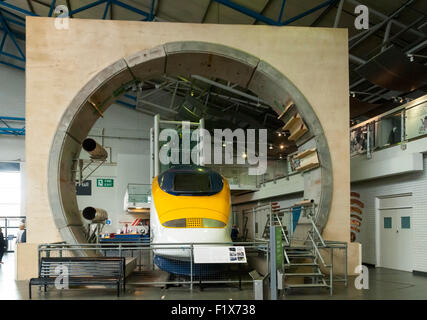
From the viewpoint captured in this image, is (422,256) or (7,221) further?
(7,221)

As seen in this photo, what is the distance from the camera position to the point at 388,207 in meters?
11.5

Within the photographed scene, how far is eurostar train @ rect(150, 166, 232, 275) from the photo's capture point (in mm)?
7617

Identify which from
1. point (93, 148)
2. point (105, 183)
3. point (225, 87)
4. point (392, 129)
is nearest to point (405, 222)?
point (392, 129)

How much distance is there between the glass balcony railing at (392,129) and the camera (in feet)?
32.6

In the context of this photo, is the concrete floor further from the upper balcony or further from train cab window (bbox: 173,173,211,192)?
the upper balcony

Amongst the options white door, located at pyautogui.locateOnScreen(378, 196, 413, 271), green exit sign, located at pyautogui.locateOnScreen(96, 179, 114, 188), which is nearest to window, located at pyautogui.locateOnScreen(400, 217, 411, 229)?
white door, located at pyautogui.locateOnScreen(378, 196, 413, 271)

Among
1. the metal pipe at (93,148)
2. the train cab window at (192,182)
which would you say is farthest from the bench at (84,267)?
the metal pipe at (93,148)

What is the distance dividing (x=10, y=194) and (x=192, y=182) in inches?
853

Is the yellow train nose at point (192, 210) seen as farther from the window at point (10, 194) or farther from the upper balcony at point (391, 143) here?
the window at point (10, 194)

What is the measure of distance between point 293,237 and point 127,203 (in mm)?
15367

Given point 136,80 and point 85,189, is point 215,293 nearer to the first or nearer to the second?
point 136,80

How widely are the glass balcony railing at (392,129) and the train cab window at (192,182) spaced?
579 cm
